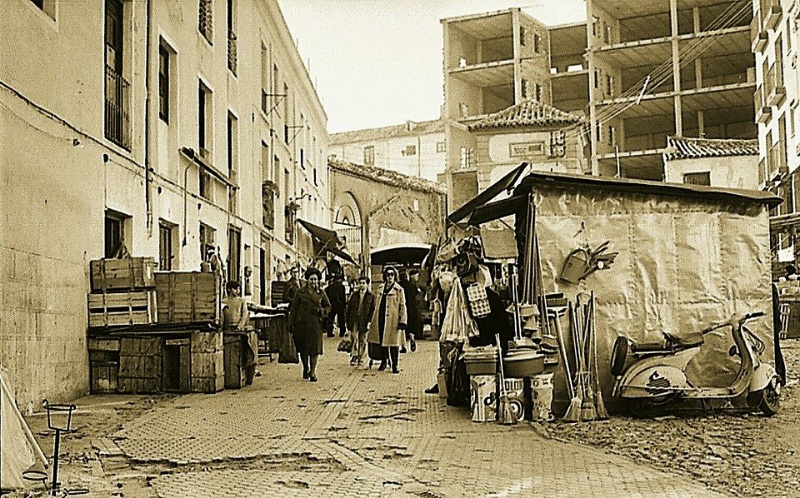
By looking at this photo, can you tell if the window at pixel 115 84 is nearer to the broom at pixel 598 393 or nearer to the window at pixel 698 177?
the broom at pixel 598 393

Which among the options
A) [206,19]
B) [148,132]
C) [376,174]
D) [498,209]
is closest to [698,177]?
[376,174]

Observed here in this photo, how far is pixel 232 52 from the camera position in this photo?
76.5 ft

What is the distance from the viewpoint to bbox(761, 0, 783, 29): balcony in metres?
32.2

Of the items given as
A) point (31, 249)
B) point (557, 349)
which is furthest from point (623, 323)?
point (31, 249)

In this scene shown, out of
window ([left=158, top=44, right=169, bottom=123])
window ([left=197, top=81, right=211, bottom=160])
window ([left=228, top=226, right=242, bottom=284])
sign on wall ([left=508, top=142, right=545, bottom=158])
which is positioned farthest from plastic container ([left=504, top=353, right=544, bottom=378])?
sign on wall ([left=508, top=142, right=545, bottom=158])

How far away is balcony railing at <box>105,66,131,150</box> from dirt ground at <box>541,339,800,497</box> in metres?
8.20

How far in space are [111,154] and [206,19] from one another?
745 centimetres

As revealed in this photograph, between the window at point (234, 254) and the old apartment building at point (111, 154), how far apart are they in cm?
5

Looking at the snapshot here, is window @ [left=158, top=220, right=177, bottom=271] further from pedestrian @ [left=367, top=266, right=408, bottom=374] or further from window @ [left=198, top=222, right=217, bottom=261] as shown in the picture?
pedestrian @ [left=367, top=266, right=408, bottom=374]

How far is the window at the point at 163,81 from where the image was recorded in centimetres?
1730

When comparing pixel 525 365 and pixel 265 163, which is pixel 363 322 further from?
pixel 265 163

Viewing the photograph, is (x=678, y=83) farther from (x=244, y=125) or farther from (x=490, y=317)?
(x=490, y=317)

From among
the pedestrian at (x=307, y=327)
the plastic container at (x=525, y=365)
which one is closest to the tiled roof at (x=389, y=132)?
the pedestrian at (x=307, y=327)

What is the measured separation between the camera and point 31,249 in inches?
450
